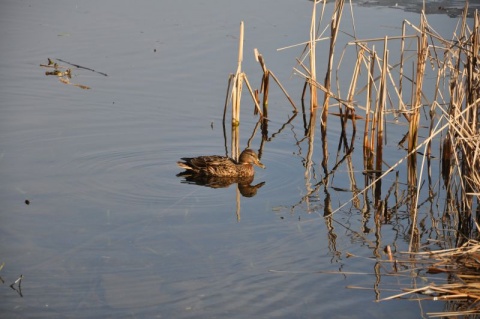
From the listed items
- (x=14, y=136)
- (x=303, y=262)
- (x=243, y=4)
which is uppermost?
(x=243, y=4)

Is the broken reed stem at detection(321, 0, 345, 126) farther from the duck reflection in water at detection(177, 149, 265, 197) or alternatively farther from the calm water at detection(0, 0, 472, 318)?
the duck reflection in water at detection(177, 149, 265, 197)

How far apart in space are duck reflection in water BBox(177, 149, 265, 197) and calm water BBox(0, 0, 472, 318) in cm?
18

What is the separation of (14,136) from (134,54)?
460cm

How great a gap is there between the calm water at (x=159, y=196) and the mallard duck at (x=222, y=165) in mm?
208

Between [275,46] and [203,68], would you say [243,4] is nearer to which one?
[275,46]

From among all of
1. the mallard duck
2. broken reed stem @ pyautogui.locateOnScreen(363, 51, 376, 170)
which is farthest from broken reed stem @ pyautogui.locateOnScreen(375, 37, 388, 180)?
the mallard duck

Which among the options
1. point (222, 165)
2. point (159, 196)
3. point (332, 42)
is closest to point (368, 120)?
point (332, 42)

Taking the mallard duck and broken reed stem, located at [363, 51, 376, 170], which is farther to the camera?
broken reed stem, located at [363, 51, 376, 170]

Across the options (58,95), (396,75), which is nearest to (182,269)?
(58,95)

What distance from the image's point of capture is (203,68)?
1480 cm

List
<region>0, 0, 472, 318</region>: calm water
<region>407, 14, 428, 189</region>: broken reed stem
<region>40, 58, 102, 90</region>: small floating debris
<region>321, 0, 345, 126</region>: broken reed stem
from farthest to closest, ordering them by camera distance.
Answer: <region>40, 58, 102, 90</region>: small floating debris < <region>321, 0, 345, 126</region>: broken reed stem < <region>407, 14, 428, 189</region>: broken reed stem < <region>0, 0, 472, 318</region>: calm water

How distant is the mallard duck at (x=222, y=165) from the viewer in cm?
1057

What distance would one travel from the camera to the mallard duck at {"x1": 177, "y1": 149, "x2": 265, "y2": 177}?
10570 mm

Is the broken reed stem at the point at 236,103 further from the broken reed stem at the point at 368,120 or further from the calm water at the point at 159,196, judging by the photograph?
the broken reed stem at the point at 368,120
